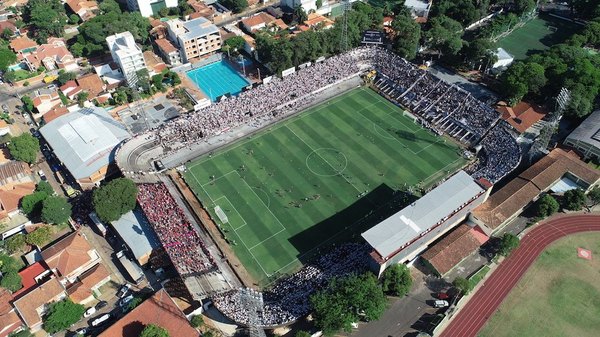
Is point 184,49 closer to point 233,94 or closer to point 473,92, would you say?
point 233,94

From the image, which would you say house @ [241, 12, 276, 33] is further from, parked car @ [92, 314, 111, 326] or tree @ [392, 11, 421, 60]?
parked car @ [92, 314, 111, 326]

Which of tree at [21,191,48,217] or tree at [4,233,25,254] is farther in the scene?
tree at [21,191,48,217]

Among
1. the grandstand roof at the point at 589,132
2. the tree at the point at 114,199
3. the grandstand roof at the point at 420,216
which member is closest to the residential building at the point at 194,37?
the tree at the point at 114,199

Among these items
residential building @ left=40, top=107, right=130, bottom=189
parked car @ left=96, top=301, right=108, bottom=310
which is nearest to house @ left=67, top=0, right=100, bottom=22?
residential building @ left=40, top=107, right=130, bottom=189

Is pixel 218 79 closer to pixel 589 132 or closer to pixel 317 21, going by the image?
pixel 317 21

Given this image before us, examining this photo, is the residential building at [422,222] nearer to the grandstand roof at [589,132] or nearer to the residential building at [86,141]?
the grandstand roof at [589,132]

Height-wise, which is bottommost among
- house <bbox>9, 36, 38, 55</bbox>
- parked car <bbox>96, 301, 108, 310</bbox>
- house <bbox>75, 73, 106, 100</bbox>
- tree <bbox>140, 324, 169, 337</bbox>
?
parked car <bbox>96, 301, 108, 310</bbox>

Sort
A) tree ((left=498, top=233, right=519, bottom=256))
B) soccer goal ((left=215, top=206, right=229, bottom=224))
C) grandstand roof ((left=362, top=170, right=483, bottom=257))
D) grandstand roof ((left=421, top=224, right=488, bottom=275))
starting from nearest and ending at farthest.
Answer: grandstand roof ((left=362, top=170, right=483, bottom=257)), grandstand roof ((left=421, top=224, right=488, bottom=275)), tree ((left=498, top=233, right=519, bottom=256)), soccer goal ((left=215, top=206, right=229, bottom=224))
